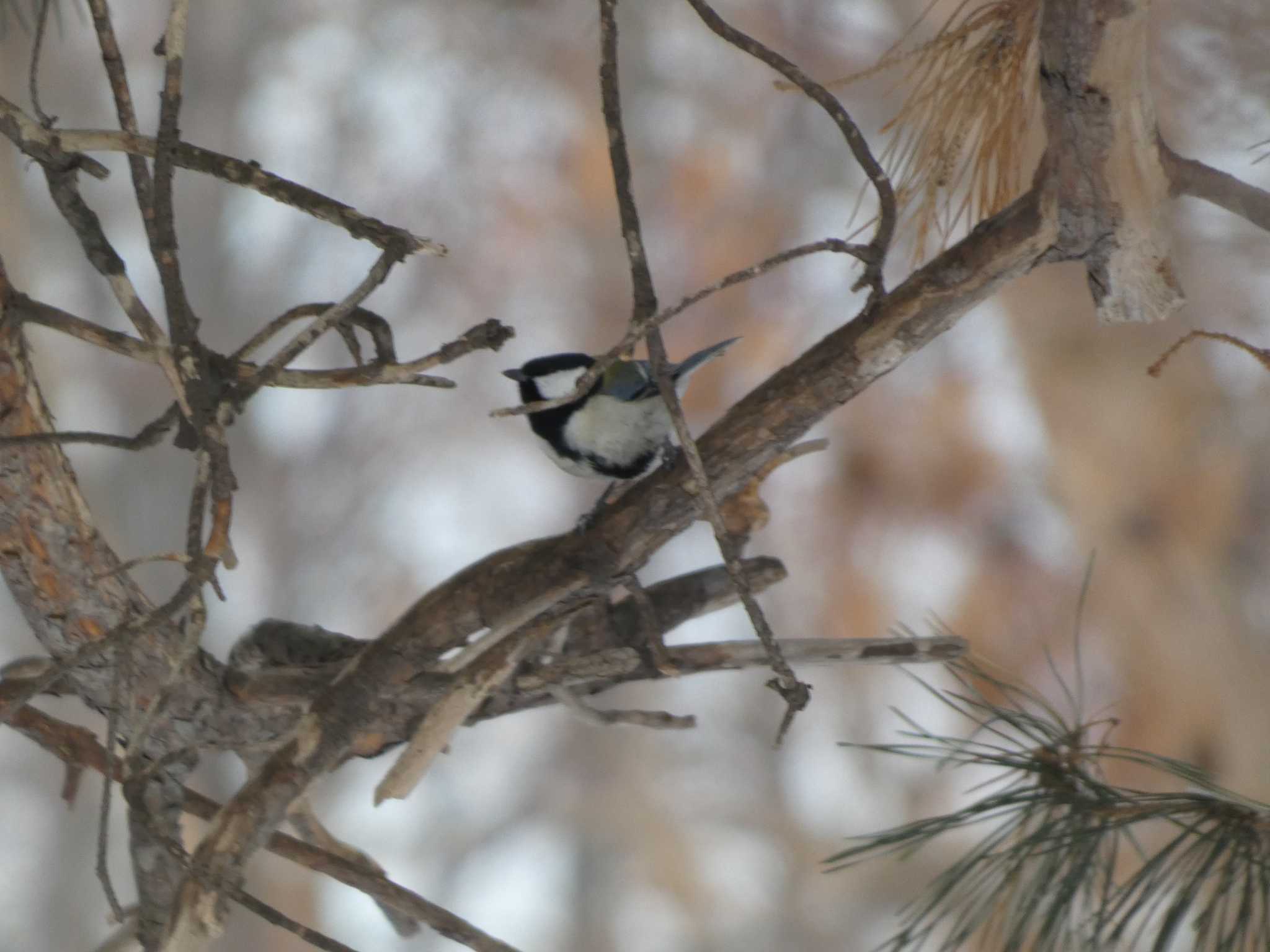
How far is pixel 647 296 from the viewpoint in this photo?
0.51m

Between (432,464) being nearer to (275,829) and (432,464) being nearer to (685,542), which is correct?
(685,542)

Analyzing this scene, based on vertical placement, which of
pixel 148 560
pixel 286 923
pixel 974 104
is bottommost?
pixel 286 923

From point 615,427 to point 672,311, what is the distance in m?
0.39

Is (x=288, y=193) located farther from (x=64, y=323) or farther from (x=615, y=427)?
(x=615, y=427)

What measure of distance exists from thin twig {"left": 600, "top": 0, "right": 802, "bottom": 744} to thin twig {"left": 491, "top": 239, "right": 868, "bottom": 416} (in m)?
0.01

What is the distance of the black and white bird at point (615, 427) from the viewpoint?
0.86 metres

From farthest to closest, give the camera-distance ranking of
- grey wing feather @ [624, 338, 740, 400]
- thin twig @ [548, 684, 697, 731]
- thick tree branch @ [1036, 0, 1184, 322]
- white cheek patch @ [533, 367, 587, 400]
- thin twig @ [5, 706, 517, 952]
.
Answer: white cheek patch @ [533, 367, 587, 400] < grey wing feather @ [624, 338, 740, 400] < thin twig @ [548, 684, 697, 731] < thin twig @ [5, 706, 517, 952] < thick tree branch @ [1036, 0, 1184, 322]

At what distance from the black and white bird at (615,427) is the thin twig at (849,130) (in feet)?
1.05

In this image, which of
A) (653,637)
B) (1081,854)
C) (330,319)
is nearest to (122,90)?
(330,319)

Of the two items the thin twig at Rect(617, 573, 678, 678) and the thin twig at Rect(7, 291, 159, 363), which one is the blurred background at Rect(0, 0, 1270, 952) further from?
the thin twig at Rect(7, 291, 159, 363)

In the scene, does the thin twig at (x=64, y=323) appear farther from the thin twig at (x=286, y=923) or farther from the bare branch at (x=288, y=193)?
the thin twig at (x=286, y=923)

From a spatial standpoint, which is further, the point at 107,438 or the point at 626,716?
the point at 626,716

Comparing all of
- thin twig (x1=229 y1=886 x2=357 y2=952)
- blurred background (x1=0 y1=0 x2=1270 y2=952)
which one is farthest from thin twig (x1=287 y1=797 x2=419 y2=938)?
blurred background (x1=0 y1=0 x2=1270 y2=952)

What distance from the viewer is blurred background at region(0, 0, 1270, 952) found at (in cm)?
207
